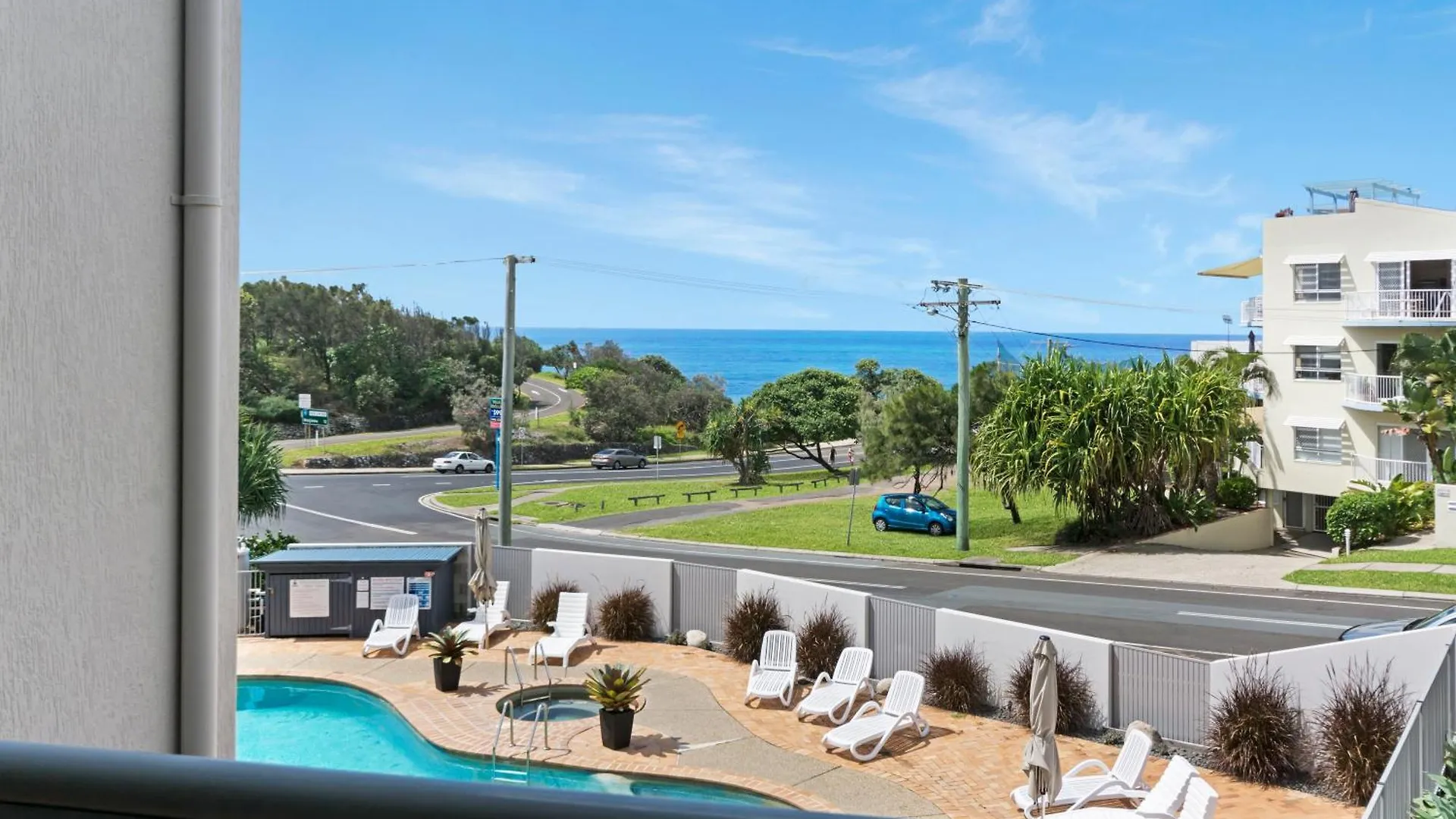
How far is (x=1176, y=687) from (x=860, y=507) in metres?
35.4

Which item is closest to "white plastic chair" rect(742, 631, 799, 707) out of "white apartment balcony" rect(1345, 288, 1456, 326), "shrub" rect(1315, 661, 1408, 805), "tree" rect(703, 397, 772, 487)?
"shrub" rect(1315, 661, 1408, 805)

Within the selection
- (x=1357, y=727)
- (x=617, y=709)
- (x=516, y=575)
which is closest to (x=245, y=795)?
(x=1357, y=727)

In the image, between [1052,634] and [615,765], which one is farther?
[1052,634]

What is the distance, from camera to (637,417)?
84.1 metres

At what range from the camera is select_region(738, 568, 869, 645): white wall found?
1838 centimetres

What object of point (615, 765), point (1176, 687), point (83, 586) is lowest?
point (615, 765)

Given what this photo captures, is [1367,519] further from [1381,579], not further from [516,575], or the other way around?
[516,575]

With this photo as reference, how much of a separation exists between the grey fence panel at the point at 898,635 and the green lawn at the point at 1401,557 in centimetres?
2034

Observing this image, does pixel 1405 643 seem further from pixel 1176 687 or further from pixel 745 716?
pixel 745 716

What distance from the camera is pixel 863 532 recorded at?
1679 inches

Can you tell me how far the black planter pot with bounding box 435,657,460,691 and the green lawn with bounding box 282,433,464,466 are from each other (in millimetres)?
55114

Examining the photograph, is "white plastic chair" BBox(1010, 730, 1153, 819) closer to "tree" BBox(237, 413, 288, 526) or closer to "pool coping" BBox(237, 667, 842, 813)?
"pool coping" BBox(237, 667, 842, 813)

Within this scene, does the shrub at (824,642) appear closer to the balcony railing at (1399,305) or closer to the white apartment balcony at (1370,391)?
the white apartment balcony at (1370,391)

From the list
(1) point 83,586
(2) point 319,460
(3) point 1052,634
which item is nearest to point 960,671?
(3) point 1052,634
